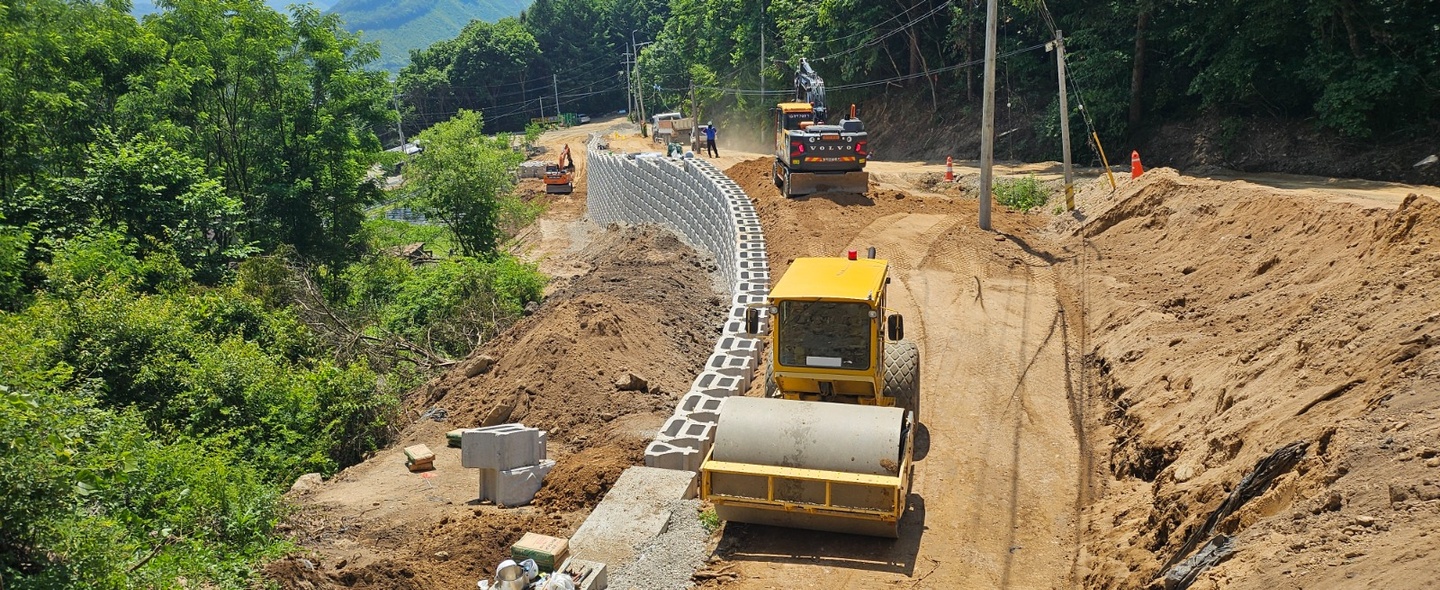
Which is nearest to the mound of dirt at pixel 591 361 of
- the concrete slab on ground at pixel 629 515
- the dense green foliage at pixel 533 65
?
the concrete slab on ground at pixel 629 515

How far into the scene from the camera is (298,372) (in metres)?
18.2

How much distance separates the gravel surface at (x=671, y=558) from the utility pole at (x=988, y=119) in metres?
13.1

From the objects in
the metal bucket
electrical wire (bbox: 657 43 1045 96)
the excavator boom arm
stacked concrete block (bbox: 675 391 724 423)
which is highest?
electrical wire (bbox: 657 43 1045 96)

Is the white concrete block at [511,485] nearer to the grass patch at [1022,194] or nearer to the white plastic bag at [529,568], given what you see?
the white plastic bag at [529,568]

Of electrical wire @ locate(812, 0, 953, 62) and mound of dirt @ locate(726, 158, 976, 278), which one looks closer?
mound of dirt @ locate(726, 158, 976, 278)

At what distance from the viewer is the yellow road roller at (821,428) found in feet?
30.3

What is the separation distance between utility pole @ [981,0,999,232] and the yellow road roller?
1104cm

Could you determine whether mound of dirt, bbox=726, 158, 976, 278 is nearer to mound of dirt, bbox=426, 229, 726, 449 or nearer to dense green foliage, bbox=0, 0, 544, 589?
mound of dirt, bbox=426, 229, 726, 449

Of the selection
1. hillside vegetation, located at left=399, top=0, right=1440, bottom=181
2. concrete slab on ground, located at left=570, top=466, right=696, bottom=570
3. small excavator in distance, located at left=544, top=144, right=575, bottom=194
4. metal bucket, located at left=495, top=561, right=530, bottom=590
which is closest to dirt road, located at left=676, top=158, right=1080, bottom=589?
concrete slab on ground, located at left=570, top=466, right=696, bottom=570

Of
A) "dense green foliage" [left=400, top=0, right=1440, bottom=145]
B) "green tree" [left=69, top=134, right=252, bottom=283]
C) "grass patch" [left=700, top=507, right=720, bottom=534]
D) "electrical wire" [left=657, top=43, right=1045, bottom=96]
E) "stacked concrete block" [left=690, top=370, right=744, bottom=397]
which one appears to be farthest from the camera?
"electrical wire" [left=657, top=43, right=1045, bottom=96]

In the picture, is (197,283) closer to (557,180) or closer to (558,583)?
(558,583)

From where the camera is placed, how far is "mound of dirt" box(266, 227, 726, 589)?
408 inches

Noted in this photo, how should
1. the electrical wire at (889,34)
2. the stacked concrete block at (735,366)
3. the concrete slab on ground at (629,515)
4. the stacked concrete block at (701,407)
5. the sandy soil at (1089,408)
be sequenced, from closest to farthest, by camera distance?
1. the sandy soil at (1089,408)
2. the concrete slab on ground at (629,515)
3. the stacked concrete block at (701,407)
4. the stacked concrete block at (735,366)
5. the electrical wire at (889,34)

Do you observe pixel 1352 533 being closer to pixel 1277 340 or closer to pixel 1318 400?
pixel 1318 400
